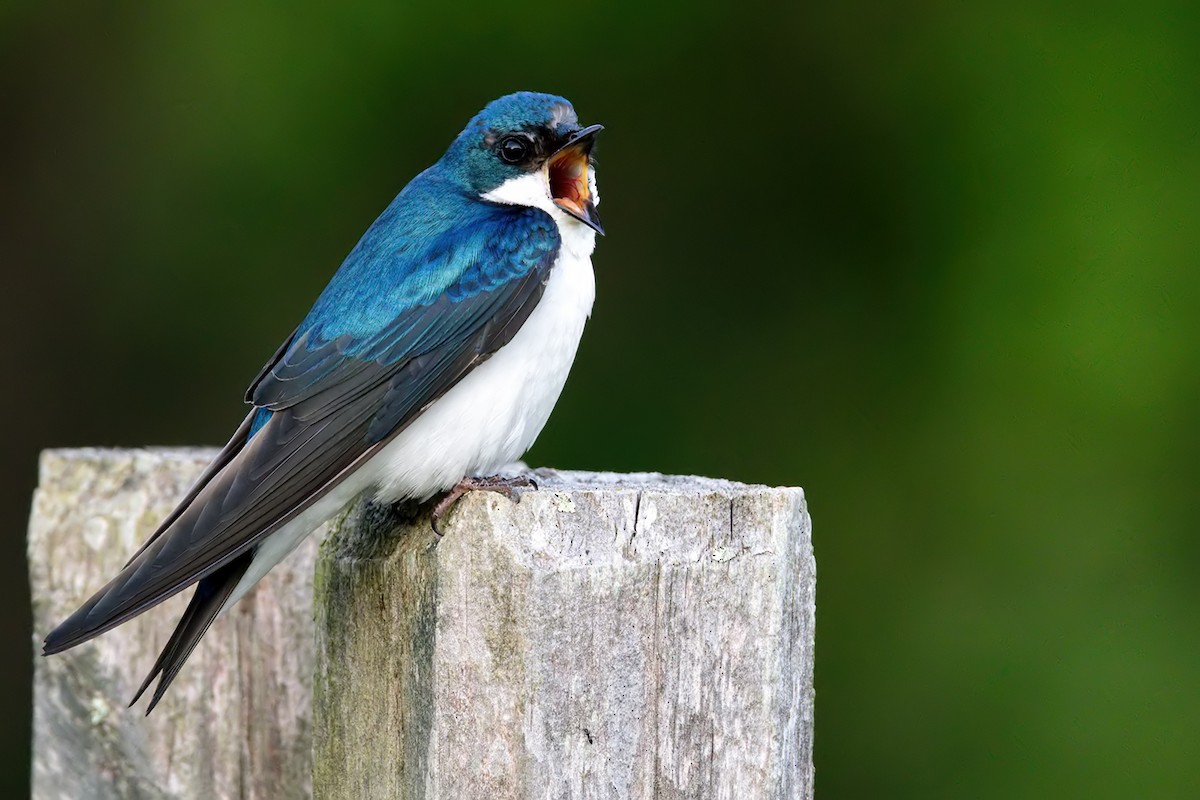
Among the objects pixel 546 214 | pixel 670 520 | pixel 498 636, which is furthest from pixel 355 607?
pixel 546 214

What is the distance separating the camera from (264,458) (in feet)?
7.02

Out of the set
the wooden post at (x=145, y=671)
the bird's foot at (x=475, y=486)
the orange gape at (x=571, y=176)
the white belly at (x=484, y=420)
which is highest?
the orange gape at (x=571, y=176)

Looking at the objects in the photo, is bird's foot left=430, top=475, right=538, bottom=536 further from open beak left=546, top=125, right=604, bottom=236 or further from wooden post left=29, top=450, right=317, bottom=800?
open beak left=546, top=125, right=604, bottom=236

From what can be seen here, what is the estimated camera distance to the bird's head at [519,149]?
8.84 feet

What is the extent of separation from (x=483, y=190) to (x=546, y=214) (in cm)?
22

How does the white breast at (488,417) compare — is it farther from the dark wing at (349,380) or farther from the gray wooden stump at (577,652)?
the gray wooden stump at (577,652)

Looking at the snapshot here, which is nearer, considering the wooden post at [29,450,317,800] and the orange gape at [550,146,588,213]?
the wooden post at [29,450,317,800]

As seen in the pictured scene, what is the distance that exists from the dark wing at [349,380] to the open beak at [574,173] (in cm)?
17

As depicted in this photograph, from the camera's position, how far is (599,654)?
157cm

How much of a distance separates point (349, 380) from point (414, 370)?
4.0 inches

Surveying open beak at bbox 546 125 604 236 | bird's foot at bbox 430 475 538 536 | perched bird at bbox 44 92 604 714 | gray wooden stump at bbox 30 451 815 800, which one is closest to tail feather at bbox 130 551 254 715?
perched bird at bbox 44 92 604 714

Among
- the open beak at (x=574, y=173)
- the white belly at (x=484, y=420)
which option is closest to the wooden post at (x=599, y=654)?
the white belly at (x=484, y=420)

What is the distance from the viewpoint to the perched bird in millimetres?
2035

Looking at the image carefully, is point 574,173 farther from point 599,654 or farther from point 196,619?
point 599,654
